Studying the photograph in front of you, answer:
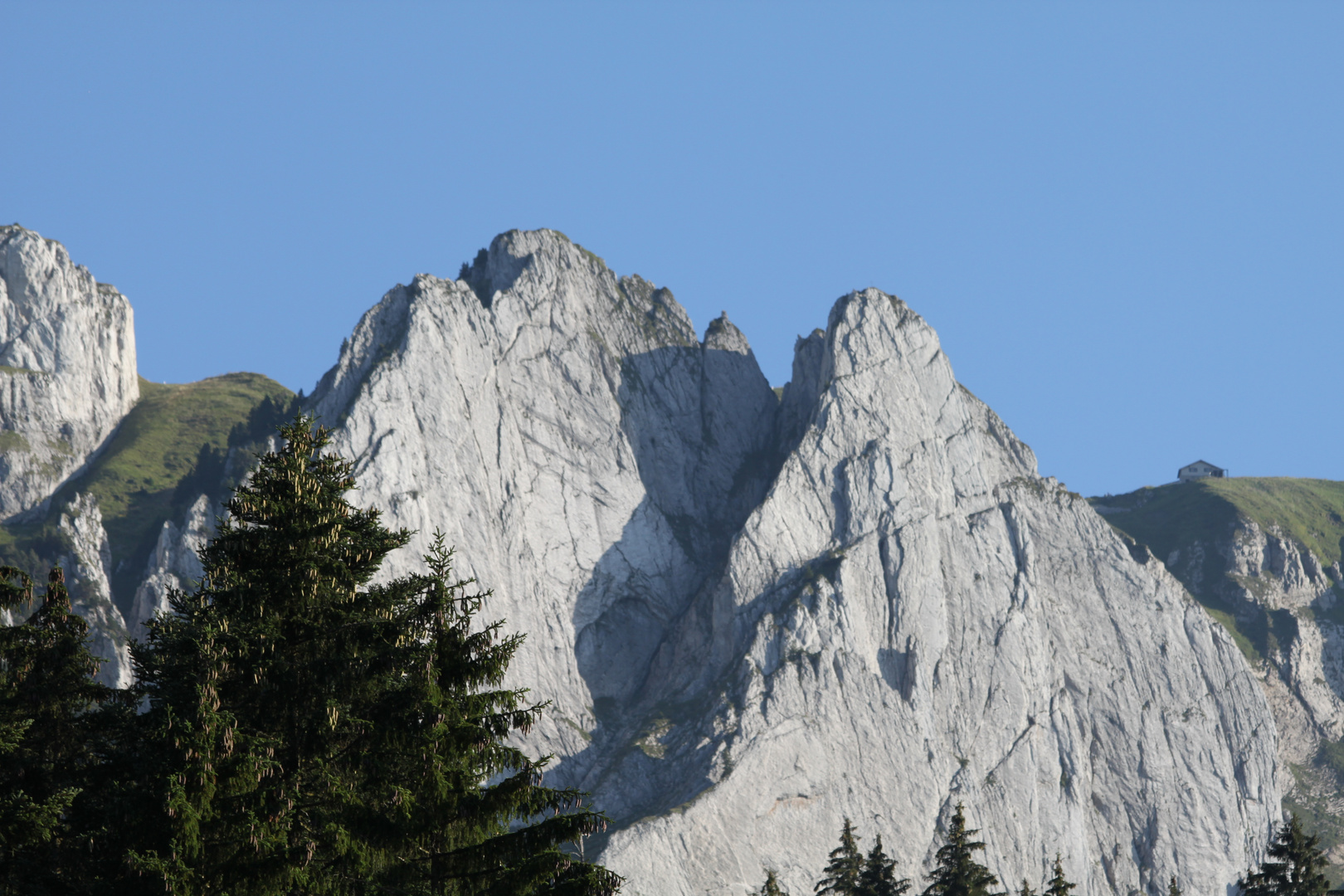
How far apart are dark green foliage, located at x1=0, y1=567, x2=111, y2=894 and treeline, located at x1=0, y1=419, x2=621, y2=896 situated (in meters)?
0.06

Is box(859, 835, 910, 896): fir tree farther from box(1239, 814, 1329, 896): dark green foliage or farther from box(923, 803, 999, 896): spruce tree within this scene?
box(1239, 814, 1329, 896): dark green foliage

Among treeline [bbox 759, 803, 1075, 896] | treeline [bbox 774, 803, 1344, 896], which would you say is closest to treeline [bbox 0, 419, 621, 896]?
treeline [bbox 774, 803, 1344, 896]

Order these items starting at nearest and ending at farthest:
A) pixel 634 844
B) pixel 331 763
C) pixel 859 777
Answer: pixel 331 763 < pixel 634 844 < pixel 859 777

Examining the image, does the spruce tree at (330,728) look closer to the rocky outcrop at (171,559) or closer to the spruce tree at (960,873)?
the spruce tree at (960,873)

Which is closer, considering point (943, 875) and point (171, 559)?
point (943, 875)

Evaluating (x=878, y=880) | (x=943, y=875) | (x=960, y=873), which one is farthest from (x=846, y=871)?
(x=960, y=873)

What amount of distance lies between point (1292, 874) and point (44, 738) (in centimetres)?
5322

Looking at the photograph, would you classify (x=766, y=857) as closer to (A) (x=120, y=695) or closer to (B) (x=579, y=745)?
(B) (x=579, y=745)

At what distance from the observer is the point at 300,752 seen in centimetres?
2422

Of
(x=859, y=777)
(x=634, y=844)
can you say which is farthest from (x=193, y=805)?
(x=859, y=777)

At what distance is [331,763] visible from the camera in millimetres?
24125

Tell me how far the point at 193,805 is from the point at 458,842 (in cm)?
460

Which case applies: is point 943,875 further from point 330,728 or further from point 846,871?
point 330,728

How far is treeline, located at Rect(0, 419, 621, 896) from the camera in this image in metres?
22.2
